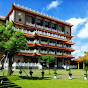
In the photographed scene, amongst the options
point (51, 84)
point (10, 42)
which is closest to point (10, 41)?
point (10, 42)

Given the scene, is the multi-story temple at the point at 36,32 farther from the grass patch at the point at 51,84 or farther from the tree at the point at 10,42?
the grass patch at the point at 51,84

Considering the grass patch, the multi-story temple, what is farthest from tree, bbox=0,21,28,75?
the multi-story temple

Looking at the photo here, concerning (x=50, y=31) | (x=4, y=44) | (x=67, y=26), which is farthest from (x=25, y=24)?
(x=4, y=44)

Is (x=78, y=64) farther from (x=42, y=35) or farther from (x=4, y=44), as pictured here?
(x=4, y=44)

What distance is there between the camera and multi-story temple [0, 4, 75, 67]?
40.2 m

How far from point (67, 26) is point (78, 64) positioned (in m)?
17.5

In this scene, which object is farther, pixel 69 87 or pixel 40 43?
pixel 40 43

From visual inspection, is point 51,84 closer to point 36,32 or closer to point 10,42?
point 10,42

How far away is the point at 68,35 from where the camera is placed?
56.5 meters

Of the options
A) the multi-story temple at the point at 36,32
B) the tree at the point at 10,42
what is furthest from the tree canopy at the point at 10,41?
the multi-story temple at the point at 36,32

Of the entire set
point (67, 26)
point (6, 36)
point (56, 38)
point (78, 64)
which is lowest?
point (78, 64)

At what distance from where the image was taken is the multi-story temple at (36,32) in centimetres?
4016

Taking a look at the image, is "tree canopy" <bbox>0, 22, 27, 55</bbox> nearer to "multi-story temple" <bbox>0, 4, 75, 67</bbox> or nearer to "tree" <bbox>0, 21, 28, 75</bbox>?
"tree" <bbox>0, 21, 28, 75</bbox>

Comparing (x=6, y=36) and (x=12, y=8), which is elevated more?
(x=12, y=8)
